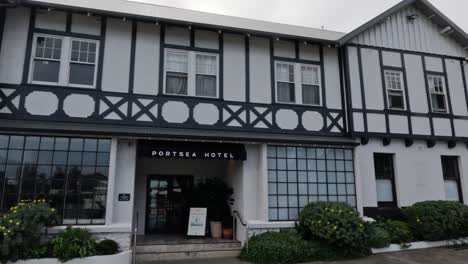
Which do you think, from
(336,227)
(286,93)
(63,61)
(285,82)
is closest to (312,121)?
(286,93)

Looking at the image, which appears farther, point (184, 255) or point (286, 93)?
point (286, 93)

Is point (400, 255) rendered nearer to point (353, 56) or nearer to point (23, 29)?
point (353, 56)

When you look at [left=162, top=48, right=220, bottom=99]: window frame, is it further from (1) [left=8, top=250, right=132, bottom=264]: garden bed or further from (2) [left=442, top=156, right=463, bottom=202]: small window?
(2) [left=442, top=156, right=463, bottom=202]: small window

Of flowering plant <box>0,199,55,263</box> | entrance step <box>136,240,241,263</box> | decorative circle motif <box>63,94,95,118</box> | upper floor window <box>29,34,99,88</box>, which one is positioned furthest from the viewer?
upper floor window <box>29,34,99,88</box>

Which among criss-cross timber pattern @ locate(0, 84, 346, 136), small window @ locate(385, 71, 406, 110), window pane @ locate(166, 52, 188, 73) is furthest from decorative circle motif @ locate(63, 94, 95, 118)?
small window @ locate(385, 71, 406, 110)

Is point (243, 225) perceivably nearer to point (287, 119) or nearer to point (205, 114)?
point (205, 114)

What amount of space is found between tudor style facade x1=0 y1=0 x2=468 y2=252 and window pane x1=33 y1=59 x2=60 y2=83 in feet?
0.14

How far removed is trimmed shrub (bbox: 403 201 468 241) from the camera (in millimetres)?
10547

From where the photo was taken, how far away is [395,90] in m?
12.5

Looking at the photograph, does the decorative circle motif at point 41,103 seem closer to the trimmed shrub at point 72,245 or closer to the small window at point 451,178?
the trimmed shrub at point 72,245

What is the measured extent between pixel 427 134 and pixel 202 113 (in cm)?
863

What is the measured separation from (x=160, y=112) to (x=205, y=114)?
1424mm

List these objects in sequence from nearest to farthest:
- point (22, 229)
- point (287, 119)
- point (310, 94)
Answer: point (22, 229) → point (287, 119) → point (310, 94)

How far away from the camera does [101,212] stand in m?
8.97
